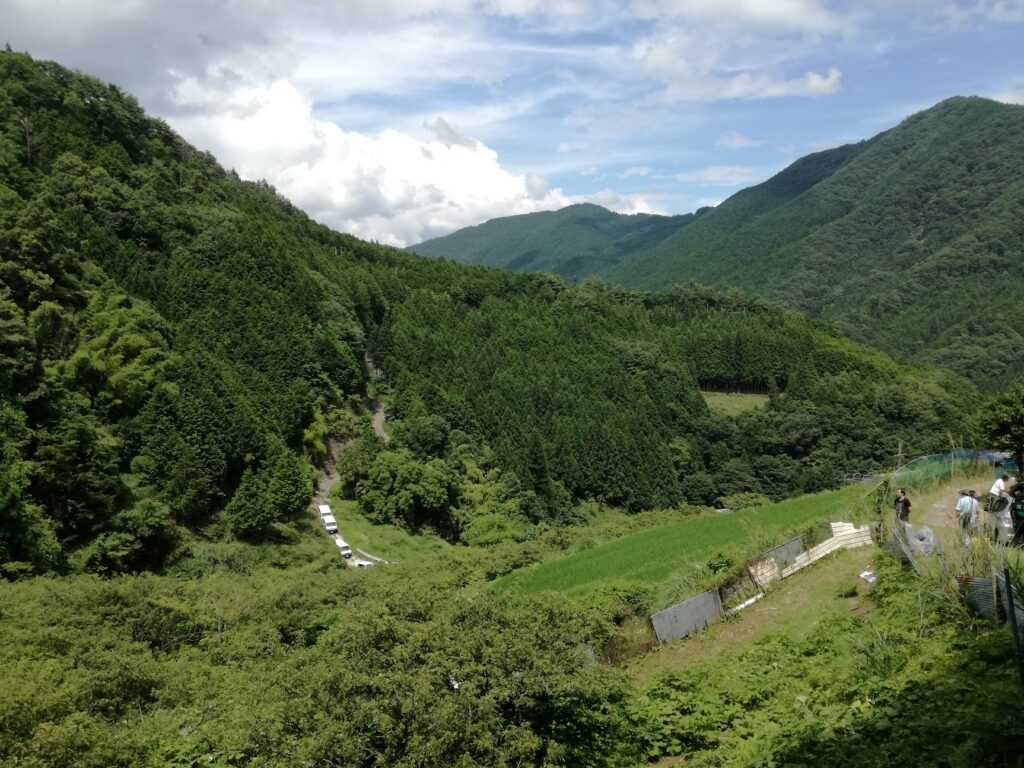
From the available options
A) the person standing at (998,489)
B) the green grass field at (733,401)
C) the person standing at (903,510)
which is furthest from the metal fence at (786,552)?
the green grass field at (733,401)

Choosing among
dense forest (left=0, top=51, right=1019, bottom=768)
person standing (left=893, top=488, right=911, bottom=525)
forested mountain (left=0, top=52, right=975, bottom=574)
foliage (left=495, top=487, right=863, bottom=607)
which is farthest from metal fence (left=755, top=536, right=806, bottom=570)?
forested mountain (left=0, top=52, right=975, bottom=574)

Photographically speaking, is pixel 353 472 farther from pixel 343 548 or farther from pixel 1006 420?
pixel 1006 420

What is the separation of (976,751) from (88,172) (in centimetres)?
6708

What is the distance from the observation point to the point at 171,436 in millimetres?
37000

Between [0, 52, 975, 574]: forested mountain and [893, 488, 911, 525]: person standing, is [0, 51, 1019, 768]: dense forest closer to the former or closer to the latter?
[0, 52, 975, 574]: forested mountain

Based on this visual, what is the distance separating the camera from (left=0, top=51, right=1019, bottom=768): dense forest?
908 cm

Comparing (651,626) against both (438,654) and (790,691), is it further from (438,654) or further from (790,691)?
(438,654)

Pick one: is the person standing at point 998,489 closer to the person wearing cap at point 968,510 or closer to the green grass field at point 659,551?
the person wearing cap at point 968,510

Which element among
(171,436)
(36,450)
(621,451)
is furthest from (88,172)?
(621,451)

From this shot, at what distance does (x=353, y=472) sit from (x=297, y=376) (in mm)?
9549

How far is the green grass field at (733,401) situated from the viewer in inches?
3580

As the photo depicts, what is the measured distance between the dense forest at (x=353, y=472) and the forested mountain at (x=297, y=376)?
263mm

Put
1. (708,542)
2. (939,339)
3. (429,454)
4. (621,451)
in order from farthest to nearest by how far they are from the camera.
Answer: (939,339)
(621,451)
(429,454)
(708,542)

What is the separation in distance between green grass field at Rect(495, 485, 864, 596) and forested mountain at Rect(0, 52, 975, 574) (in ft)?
59.4
